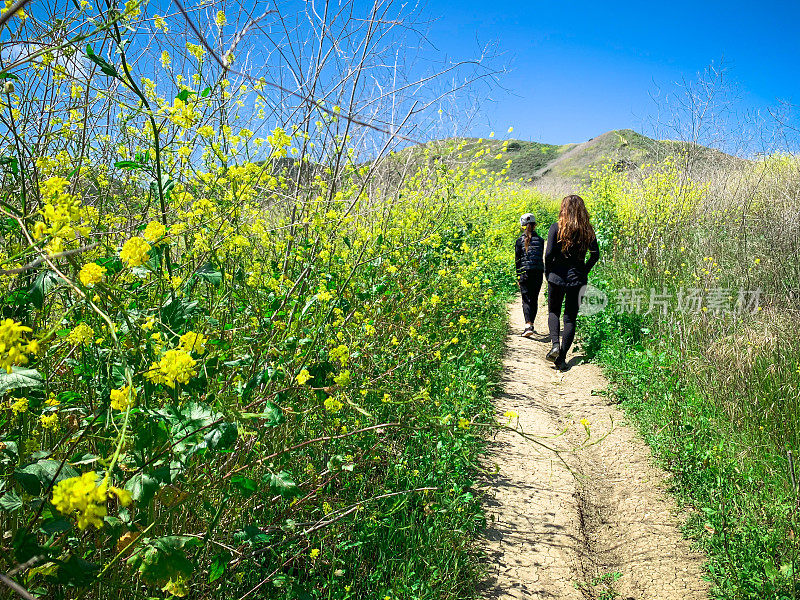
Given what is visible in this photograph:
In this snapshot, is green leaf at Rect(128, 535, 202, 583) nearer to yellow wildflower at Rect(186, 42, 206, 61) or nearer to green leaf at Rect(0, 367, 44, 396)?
green leaf at Rect(0, 367, 44, 396)

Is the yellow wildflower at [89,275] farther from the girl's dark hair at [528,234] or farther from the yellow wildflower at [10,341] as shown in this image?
the girl's dark hair at [528,234]

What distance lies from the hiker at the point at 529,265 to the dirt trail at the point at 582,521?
2170 millimetres

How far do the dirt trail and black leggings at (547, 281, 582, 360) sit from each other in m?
1.15

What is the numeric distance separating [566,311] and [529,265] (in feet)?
3.24

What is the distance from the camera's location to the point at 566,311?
18.9 feet

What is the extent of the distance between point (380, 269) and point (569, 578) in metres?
2.23

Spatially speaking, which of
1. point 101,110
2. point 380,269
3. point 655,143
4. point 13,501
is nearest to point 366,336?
point 380,269

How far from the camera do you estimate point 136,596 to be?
5.02 feet

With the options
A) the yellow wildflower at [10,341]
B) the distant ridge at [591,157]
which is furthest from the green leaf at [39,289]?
the distant ridge at [591,157]

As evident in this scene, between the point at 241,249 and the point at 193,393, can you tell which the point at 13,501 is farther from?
the point at 241,249

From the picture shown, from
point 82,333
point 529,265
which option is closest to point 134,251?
point 82,333

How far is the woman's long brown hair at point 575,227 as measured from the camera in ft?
18.2

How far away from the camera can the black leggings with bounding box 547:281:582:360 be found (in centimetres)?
566

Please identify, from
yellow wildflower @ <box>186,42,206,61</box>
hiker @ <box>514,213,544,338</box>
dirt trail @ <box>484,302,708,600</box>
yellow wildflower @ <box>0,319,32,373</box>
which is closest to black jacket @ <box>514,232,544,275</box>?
hiker @ <box>514,213,544,338</box>
